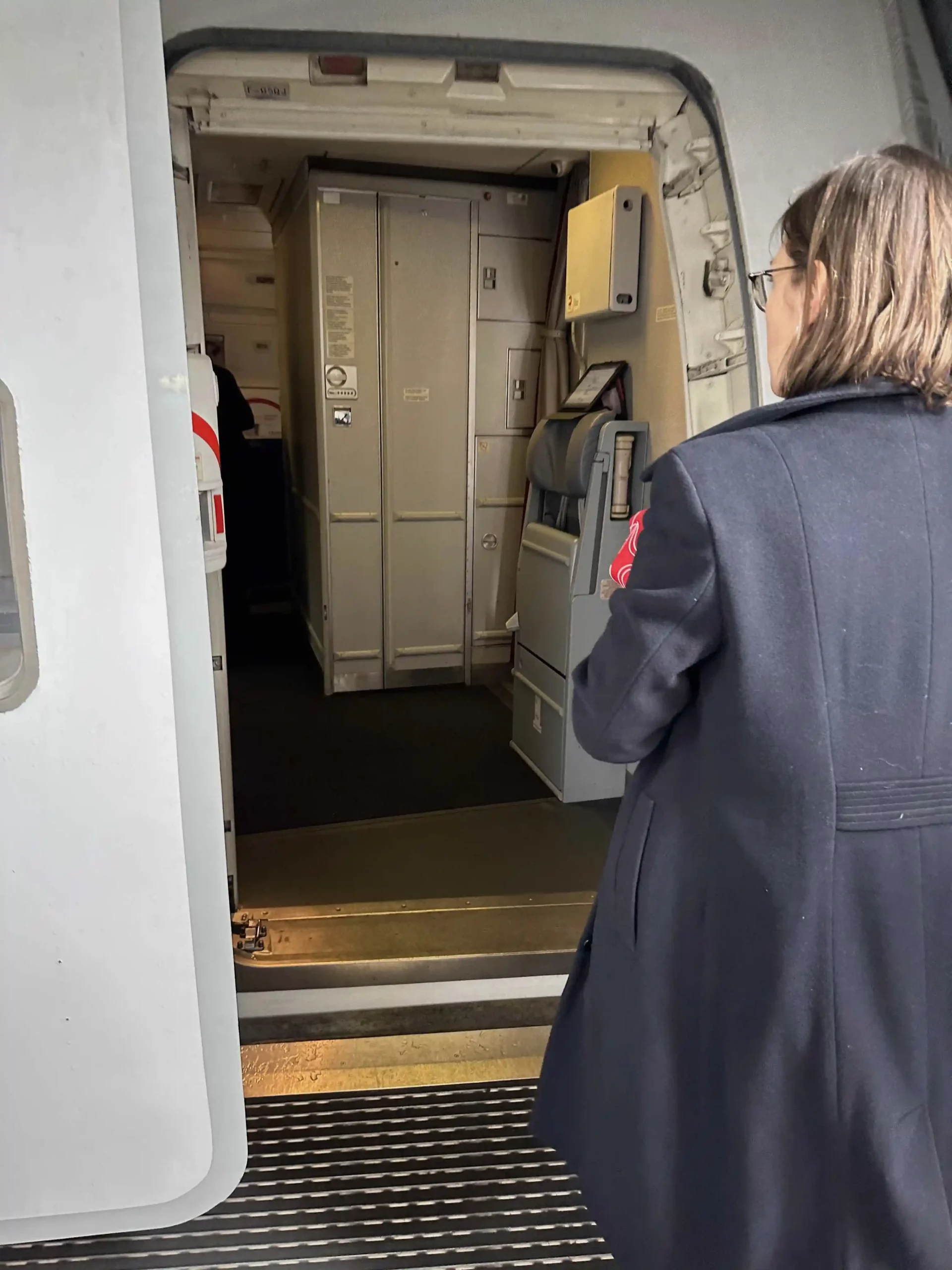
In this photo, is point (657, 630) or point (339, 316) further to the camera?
point (339, 316)

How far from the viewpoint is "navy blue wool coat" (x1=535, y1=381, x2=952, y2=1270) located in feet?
3.27

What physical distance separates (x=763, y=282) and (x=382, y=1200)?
6.54ft

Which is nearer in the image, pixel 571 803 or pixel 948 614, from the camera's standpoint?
pixel 948 614

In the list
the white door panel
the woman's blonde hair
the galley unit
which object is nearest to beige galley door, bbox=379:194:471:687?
the galley unit

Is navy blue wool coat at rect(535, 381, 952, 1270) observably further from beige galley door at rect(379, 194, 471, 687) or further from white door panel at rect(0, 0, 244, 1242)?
beige galley door at rect(379, 194, 471, 687)

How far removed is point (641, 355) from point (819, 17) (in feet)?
5.29

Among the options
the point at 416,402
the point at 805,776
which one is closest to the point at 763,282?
the point at 805,776

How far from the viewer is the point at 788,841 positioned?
105 centimetres

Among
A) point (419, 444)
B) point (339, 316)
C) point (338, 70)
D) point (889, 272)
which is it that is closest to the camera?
point (889, 272)

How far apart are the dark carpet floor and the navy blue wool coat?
7.49 feet

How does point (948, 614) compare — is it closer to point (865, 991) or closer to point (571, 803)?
Answer: point (865, 991)

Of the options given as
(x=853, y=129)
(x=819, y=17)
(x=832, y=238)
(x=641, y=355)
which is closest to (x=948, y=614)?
(x=832, y=238)

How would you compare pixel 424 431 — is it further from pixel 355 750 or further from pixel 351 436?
pixel 355 750

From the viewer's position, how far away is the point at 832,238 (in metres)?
1.01
